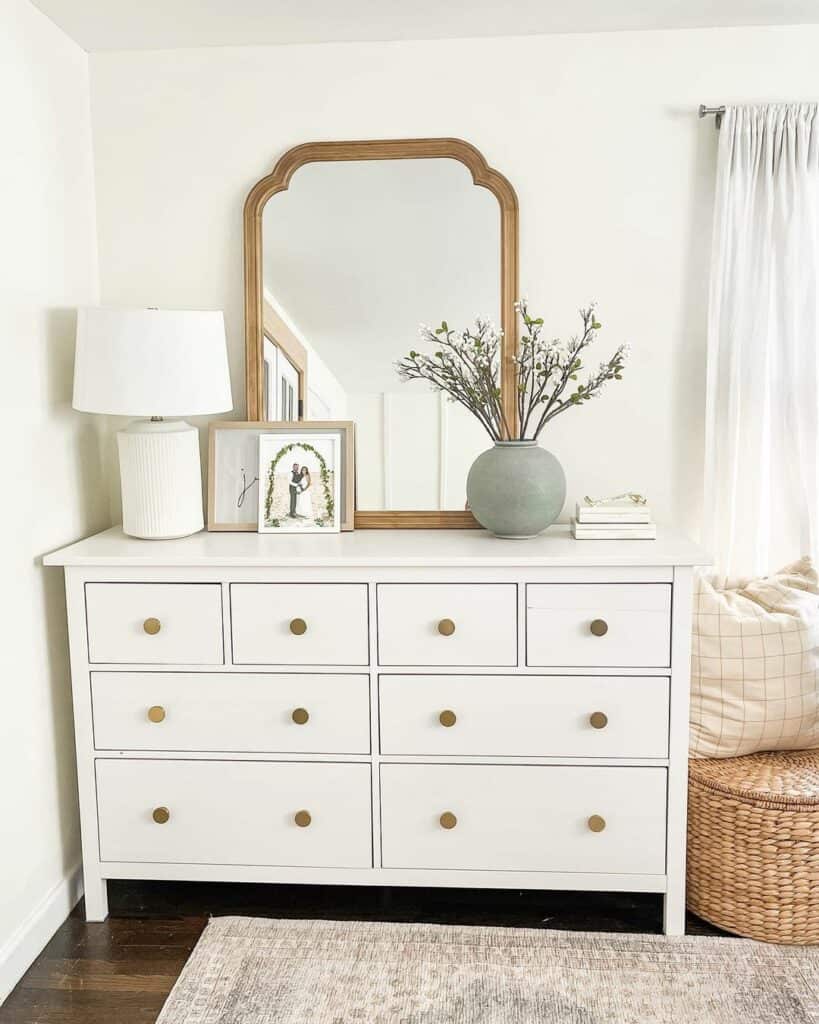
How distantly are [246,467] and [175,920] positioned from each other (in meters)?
1.18

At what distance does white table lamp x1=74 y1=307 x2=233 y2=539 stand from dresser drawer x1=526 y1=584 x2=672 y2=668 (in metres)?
0.93

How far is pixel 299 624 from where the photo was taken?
7.34 feet

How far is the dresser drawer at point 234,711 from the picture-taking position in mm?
2279

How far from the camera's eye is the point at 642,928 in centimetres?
232

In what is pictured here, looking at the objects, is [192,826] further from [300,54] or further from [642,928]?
[300,54]

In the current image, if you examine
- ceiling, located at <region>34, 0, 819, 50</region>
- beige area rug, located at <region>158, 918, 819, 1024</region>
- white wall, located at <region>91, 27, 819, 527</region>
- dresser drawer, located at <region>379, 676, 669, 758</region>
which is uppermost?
ceiling, located at <region>34, 0, 819, 50</region>

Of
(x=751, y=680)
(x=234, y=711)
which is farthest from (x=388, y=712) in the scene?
(x=751, y=680)

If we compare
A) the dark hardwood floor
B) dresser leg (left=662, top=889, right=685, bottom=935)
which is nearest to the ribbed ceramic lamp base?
the dark hardwood floor

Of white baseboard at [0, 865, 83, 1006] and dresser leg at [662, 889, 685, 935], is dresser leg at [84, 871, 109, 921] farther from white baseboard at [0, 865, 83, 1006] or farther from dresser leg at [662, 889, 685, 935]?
dresser leg at [662, 889, 685, 935]

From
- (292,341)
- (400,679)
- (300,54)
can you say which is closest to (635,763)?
(400,679)

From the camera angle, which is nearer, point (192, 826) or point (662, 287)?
point (192, 826)

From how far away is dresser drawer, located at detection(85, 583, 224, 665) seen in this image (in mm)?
2264

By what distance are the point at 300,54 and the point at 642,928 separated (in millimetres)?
2429

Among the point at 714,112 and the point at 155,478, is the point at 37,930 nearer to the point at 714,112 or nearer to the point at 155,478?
the point at 155,478
